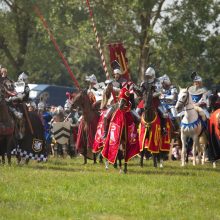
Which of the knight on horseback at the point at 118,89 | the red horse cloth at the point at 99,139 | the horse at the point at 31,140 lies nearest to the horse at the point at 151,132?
the red horse cloth at the point at 99,139

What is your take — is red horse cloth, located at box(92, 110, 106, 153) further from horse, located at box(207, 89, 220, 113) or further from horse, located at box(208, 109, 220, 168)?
horse, located at box(207, 89, 220, 113)

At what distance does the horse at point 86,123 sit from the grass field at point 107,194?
310 cm

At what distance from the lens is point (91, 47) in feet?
188

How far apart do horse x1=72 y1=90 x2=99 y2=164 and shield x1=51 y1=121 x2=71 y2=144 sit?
15.4 feet

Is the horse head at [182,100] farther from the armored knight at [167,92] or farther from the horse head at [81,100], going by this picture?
the horse head at [81,100]

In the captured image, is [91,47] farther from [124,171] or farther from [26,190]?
[26,190]

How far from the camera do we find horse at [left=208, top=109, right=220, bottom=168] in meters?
25.6

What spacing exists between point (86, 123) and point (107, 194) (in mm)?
8680

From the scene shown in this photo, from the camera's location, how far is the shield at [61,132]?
102 ft

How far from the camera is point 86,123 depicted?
1025 inches

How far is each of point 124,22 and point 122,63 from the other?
86.7ft

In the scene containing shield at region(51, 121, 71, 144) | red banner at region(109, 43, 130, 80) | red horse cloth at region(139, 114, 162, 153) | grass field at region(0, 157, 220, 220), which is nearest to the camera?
grass field at region(0, 157, 220, 220)

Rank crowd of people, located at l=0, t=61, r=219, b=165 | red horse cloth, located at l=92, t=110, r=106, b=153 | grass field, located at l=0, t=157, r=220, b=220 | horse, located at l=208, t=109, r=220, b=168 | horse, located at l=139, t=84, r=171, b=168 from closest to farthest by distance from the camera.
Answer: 1. grass field, located at l=0, t=157, r=220, b=220
2. crowd of people, located at l=0, t=61, r=219, b=165
3. red horse cloth, located at l=92, t=110, r=106, b=153
4. horse, located at l=139, t=84, r=171, b=168
5. horse, located at l=208, t=109, r=220, b=168

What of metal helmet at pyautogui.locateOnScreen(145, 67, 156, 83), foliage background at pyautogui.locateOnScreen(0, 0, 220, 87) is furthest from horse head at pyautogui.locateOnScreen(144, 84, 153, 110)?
foliage background at pyautogui.locateOnScreen(0, 0, 220, 87)
